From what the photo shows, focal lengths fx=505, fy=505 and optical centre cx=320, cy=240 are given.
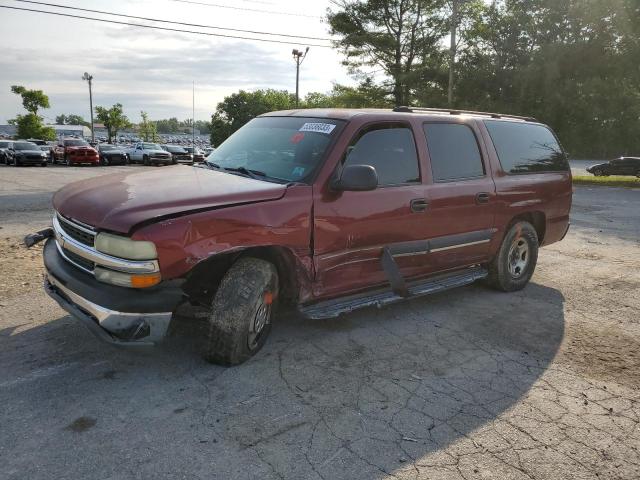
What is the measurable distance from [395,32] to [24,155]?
22.7 m

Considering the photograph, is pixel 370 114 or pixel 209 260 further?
pixel 370 114

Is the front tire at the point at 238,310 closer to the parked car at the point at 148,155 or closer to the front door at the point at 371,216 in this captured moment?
the front door at the point at 371,216

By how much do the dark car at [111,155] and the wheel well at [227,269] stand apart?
1244 inches

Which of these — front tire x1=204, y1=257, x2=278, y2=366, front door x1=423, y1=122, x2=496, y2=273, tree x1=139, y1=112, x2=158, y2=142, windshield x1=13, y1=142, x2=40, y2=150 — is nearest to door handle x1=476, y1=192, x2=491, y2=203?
front door x1=423, y1=122, x2=496, y2=273

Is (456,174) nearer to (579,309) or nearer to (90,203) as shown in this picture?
(579,309)

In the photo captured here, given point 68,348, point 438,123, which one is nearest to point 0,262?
point 68,348

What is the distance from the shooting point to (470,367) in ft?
12.2

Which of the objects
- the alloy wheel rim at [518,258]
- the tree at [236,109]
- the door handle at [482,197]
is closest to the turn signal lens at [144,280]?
the door handle at [482,197]

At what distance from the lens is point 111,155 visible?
32094 millimetres

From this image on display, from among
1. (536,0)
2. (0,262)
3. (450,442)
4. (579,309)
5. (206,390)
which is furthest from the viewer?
(536,0)

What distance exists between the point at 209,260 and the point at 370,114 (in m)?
1.89

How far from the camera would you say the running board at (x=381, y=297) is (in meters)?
3.79

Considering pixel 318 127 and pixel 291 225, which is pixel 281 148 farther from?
pixel 291 225

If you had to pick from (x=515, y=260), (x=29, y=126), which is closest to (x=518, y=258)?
(x=515, y=260)
